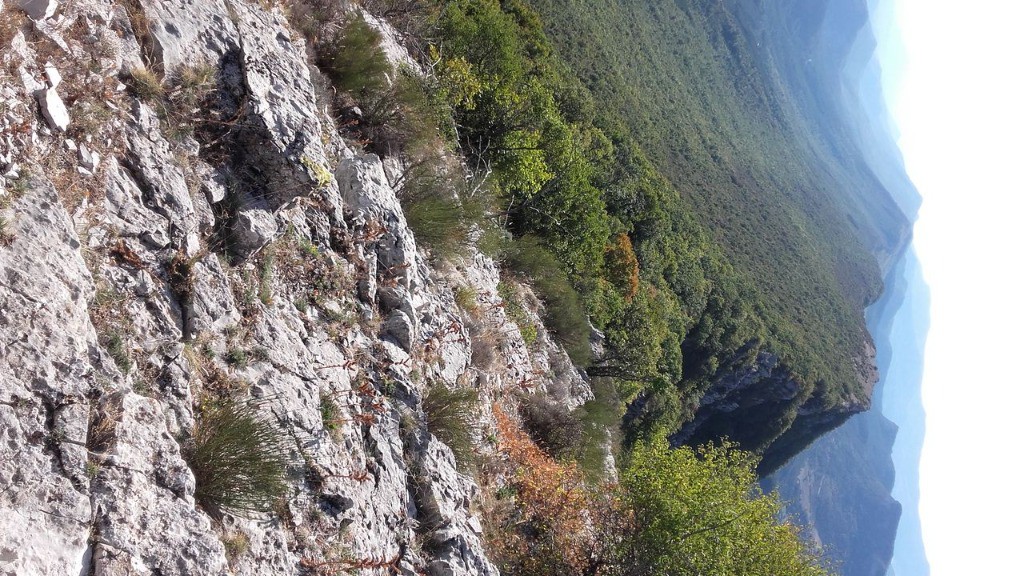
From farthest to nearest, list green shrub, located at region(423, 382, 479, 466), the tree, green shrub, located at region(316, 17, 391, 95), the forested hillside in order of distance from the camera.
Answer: the forested hillside < the tree < green shrub, located at region(316, 17, 391, 95) < green shrub, located at region(423, 382, 479, 466)

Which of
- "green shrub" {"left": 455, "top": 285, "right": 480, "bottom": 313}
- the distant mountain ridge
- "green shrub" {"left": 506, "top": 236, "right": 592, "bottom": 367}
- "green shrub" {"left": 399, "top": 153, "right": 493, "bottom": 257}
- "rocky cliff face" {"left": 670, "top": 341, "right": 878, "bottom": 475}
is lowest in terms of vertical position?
"green shrub" {"left": 455, "top": 285, "right": 480, "bottom": 313}

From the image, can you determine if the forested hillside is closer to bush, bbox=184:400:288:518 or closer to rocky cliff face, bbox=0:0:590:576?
rocky cliff face, bbox=0:0:590:576

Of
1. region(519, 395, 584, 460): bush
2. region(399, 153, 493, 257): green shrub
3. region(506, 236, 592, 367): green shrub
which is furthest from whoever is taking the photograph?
region(506, 236, 592, 367): green shrub

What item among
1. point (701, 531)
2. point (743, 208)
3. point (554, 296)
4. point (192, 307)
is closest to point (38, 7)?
point (192, 307)

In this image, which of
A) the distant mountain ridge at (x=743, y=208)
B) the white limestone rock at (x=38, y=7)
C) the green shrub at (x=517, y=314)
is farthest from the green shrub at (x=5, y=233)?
the distant mountain ridge at (x=743, y=208)

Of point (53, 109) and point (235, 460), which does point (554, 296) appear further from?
point (53, 109)

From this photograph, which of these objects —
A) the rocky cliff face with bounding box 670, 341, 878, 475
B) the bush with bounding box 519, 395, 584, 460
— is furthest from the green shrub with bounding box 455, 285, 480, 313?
the rocky cliff face with bounding box 670, 341, 878, 475

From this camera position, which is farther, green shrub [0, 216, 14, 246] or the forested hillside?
the forested hillside
